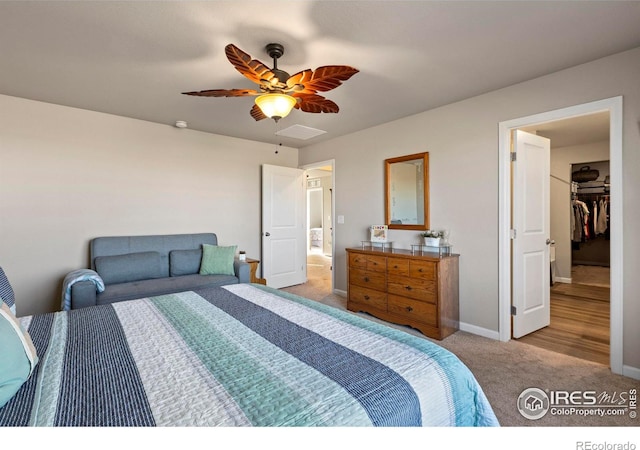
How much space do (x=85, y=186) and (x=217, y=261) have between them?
1.73 m

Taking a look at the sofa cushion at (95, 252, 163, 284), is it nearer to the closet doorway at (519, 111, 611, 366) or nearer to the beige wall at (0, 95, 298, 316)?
the beige wall at (0, 95, 298, 316)

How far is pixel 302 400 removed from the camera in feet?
2.94

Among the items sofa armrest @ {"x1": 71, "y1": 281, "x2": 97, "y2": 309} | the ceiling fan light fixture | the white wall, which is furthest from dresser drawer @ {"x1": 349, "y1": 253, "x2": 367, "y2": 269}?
the white wall

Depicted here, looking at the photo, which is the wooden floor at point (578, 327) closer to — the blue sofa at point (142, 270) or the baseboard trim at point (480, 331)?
the baseboard trim at point (480, 331)

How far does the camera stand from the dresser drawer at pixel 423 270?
9.97 ft

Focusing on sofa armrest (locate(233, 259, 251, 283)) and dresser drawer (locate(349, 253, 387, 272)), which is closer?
dresser drawer (locate(349, 253, 387, 272))

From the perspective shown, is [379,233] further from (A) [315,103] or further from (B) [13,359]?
(B) [13,359]

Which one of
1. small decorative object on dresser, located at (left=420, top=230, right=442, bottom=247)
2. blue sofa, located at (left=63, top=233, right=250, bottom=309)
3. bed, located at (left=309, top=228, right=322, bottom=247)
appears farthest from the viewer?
bed, located at (left=309, top=228, right=322, bottom=247)

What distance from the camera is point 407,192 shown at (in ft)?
12.5

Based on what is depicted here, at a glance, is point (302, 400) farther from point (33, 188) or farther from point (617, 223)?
point (33, 188)

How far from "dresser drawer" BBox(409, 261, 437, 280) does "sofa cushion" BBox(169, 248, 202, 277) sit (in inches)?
104

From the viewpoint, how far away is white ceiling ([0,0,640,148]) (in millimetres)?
1825

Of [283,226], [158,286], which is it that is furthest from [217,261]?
[283,226]

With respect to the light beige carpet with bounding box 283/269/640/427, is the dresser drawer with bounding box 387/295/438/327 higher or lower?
higher
